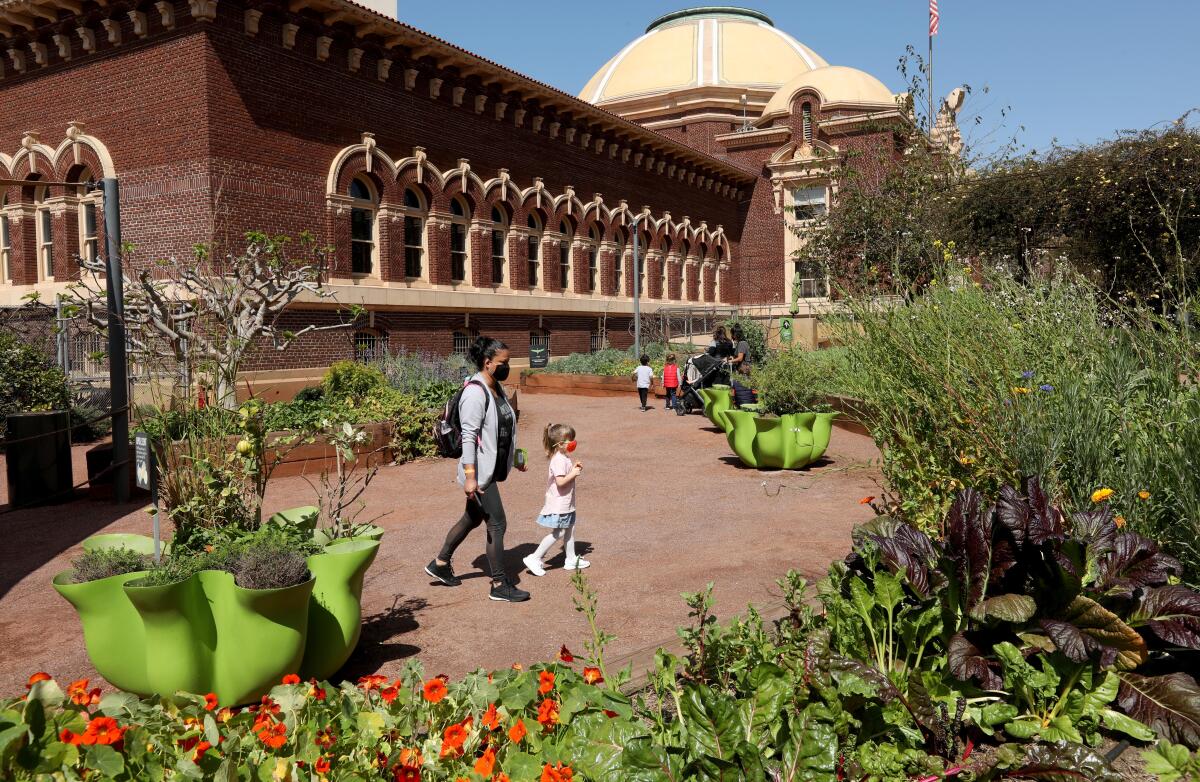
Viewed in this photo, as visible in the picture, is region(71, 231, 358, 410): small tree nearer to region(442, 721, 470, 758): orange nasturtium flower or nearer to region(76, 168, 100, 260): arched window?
region(76, 168, 100, 260): arched window

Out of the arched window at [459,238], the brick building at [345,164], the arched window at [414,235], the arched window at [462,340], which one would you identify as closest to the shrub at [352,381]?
the brick building at [345,164]

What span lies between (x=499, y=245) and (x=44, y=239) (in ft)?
37.3

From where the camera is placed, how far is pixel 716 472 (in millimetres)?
11445

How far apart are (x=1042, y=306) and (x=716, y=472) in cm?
602

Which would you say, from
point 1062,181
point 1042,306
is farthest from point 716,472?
point 1062,181

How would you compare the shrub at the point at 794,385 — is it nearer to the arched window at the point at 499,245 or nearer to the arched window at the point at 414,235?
the arched window at the point at 414,235

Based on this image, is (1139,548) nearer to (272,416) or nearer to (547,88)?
(272,416)

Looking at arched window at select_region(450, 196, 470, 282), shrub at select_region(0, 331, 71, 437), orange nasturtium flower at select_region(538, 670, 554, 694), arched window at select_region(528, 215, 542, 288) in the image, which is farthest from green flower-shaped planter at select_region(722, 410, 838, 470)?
arched window at select_region(528, 215, 542, 288)

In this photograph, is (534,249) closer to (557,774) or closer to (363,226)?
(363,226)

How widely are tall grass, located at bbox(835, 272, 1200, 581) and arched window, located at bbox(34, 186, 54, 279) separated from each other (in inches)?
767

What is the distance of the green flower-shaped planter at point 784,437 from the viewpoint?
36.7 feet

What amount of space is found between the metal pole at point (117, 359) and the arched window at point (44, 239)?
12.1m

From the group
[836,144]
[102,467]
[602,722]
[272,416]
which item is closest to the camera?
[602,722]

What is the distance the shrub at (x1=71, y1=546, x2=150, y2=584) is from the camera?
3891 millimetres
